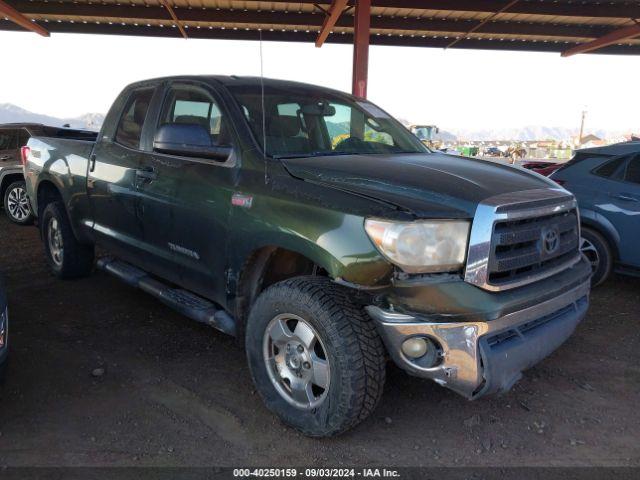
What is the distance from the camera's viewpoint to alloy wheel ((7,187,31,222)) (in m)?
8.14

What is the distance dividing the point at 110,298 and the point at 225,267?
7.32 ft

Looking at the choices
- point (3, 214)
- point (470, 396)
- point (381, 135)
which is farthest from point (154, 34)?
point (470, 396)

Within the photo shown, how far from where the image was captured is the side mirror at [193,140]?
9.90 ft

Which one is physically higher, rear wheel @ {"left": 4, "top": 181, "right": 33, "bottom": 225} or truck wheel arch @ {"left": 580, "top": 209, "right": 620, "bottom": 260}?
truck wheel arch @ {"left": 580, "top": 209, "right": 620, "bottom": 260}

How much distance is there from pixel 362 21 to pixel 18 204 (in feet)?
24.4

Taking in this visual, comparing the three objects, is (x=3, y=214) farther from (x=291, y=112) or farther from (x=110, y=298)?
(x=291, y=112)

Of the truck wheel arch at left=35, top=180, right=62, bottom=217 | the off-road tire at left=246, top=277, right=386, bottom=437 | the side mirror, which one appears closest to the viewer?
the off-road tire at left=246, top=277, right=386, bottom=437

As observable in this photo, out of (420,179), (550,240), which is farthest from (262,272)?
(550,240)

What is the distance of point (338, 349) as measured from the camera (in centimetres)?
232

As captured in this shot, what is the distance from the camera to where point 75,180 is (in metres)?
4.50

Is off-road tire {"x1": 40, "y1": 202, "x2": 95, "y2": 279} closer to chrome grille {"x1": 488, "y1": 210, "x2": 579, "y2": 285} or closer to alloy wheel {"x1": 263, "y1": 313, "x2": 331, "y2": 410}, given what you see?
alloy wheel {"x1": 263, "y1": 313, "x2": 331, "y2": 410}

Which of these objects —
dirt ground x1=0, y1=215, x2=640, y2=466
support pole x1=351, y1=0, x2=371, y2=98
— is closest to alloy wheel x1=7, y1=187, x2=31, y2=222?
dirt ground x1=0, y1=215, x2=640, y2=466

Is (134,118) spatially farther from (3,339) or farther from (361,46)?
(361,46)

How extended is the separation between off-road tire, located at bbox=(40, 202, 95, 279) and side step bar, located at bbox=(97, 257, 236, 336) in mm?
772
